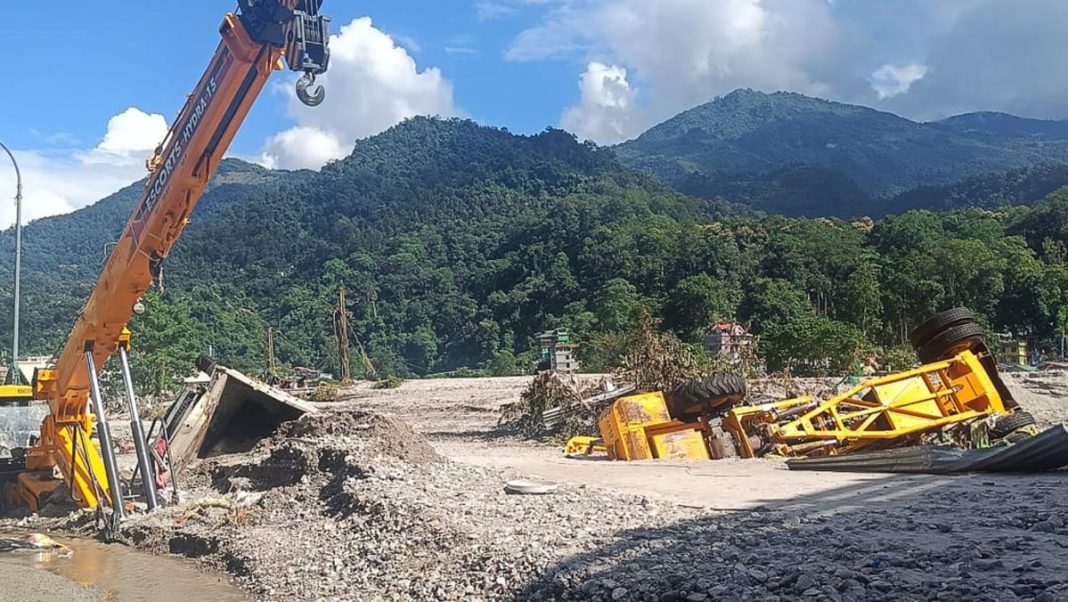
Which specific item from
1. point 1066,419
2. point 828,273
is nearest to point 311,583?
point 1066,419

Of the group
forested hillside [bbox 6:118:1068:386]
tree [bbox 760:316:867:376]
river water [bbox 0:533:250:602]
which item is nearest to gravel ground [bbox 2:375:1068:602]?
river water [bbox 0:533:250:602]

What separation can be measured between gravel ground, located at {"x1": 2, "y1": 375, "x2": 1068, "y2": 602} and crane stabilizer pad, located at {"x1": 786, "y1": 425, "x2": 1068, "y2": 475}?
0.99ft

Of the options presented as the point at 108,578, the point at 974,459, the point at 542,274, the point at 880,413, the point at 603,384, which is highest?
the point at 542,274

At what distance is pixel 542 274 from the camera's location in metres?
89.4

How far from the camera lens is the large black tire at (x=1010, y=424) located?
41.5ft

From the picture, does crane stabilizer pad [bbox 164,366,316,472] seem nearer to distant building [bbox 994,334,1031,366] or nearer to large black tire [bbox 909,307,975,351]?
large black tire [bbox 909,307,975,351]

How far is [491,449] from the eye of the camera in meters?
18.4

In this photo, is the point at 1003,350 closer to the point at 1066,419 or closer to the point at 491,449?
the point at 1066,419

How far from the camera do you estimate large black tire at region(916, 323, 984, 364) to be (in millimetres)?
13586

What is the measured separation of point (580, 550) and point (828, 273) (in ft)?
210

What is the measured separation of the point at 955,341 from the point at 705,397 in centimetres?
367

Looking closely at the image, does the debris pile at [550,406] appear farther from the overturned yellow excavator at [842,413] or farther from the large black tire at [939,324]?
the large black tire at [939,324]

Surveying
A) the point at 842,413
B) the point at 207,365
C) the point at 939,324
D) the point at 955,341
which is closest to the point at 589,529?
the point at 842,413

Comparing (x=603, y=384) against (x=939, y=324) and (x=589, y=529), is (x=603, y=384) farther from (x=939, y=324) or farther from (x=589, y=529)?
(x=589, y=529)
